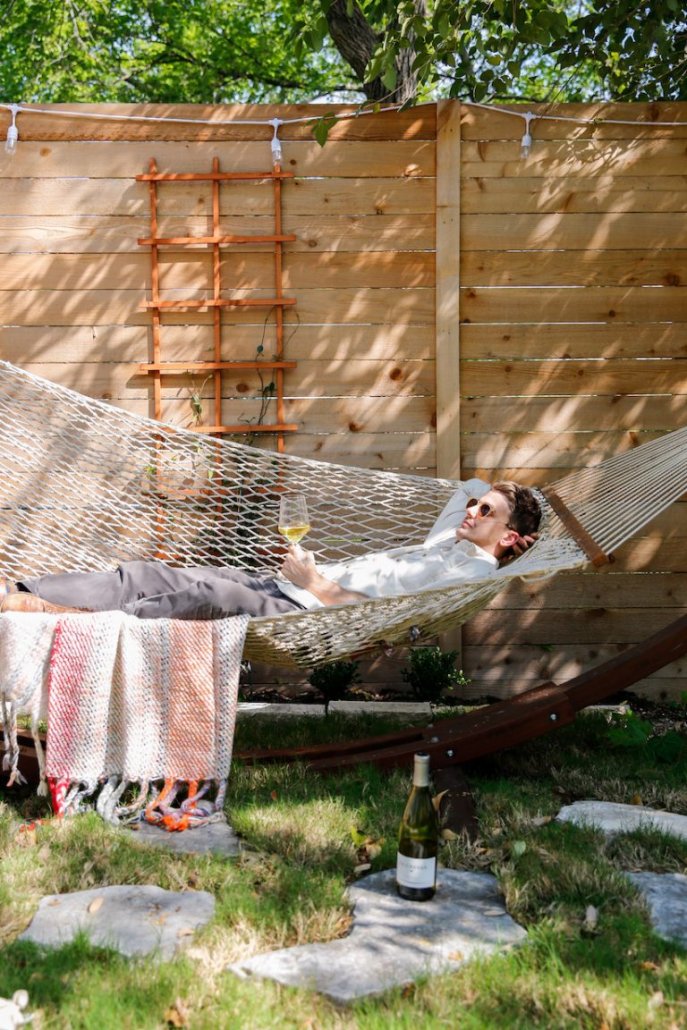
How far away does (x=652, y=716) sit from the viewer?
128 inches

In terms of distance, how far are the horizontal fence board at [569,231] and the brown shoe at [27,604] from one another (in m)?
1.71

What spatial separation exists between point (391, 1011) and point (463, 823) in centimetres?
71

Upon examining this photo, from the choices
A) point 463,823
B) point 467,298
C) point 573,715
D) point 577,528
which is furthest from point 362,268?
point 463,823

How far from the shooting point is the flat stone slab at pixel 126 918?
158 cm

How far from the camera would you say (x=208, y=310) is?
3256 mm

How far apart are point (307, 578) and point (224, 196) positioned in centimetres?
136

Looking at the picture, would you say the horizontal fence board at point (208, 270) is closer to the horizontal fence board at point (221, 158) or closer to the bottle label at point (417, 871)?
the horizontal fence board at point (221, 158)

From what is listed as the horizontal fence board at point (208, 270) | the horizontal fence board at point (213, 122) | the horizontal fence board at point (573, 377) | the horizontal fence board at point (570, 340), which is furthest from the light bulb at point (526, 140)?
the horizontal fence board at point (573, 377)

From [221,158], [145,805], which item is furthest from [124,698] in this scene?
[221,158]

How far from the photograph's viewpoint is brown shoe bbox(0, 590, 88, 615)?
90.9 inches

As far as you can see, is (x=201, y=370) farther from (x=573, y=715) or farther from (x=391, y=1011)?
(x=391, y=1011)

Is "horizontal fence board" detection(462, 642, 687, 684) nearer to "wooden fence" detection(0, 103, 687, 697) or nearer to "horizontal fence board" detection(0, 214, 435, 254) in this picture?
"wooden fence" detection(0, 103, 687, 697)

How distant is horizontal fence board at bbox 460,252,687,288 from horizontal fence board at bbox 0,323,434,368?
0.83 ft

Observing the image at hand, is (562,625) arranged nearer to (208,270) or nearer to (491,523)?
(491,523)
